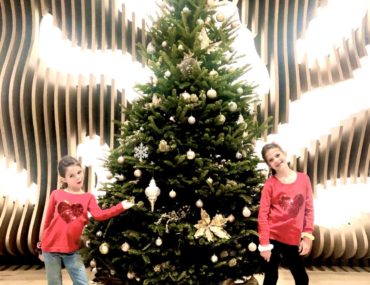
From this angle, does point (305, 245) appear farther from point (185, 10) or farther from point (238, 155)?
point (185, 10)

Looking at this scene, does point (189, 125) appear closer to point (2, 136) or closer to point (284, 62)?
point (284, 62)

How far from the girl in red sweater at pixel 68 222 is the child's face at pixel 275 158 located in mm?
849

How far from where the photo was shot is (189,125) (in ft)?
9.54

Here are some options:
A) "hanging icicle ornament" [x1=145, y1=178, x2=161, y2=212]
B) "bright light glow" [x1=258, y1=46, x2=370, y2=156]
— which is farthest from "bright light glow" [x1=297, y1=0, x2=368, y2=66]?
"hanging icicle ornament" [x1=145, y1=178, x2=161, y2=212]

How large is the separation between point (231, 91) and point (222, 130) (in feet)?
0.82

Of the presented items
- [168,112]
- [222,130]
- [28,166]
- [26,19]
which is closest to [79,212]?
[168,112]

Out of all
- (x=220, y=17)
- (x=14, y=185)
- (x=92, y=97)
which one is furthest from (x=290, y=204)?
(x=14, y=185)

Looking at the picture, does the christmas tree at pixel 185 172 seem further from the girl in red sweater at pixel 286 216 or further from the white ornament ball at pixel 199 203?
the girl in red sweater at pixel 286 216

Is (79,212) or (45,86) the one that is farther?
(45,86)

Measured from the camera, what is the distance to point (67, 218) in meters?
2.78

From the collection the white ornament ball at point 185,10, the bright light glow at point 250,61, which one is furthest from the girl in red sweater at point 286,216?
the bright light glow at point 250,61

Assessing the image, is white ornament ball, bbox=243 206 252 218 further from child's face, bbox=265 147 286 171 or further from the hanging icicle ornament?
the hanging icicle ornament

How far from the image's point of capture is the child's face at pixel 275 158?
2.85 m

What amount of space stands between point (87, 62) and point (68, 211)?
1992 mm
